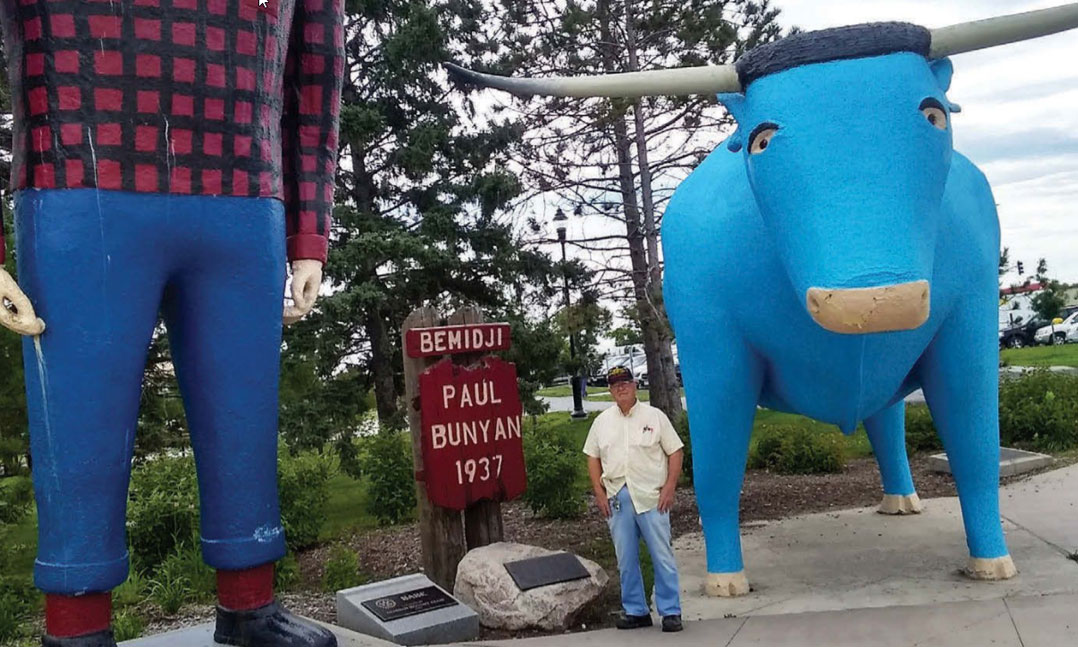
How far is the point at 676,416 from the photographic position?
39.7 feet

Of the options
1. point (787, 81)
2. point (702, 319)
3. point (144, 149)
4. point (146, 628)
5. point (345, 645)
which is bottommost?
point (146, 628)

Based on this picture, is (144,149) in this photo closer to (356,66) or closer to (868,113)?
(868,113)

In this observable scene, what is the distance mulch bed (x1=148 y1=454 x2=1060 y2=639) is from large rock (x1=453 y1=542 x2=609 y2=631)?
0.54 ft

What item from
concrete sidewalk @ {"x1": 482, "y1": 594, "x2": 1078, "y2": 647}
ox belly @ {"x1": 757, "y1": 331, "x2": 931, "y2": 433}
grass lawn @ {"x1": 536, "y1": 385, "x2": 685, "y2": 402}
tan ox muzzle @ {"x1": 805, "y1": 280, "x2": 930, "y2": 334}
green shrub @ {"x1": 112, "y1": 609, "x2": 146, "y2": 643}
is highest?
tan ox muzzle @ {"x1": 805, "y1": 280, "x2": 930, "y2": 334}

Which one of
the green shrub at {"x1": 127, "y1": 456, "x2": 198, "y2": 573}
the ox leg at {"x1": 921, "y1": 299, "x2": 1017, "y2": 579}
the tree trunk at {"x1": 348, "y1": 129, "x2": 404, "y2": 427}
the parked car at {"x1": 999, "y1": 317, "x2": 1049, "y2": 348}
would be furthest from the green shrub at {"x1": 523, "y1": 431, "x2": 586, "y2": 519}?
the parked car at {"x1": 999, "y1": 317, "x2": 1049, "y2": 348}

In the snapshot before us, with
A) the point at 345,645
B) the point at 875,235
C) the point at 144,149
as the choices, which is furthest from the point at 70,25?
the point at 875,235

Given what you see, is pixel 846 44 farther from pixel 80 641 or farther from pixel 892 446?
pixel 892 446

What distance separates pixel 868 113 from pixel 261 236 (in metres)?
2.17

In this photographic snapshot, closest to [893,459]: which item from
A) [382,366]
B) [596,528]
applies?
[596,528]

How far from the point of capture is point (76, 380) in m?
2.57

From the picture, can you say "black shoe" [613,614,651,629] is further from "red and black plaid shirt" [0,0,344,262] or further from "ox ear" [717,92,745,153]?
"red and black plaid shirt" [0,0,344,262]

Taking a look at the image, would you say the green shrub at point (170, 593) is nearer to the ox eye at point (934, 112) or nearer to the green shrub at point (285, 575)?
the green shrub at point (285, 575)

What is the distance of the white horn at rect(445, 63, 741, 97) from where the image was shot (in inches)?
Answer: 139

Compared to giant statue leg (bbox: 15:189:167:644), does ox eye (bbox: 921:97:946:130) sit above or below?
above
